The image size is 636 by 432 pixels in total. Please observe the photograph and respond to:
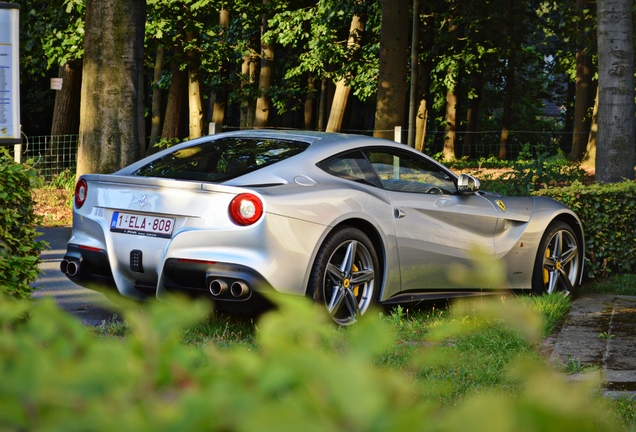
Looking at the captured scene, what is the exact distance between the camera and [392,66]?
18297 millimetres

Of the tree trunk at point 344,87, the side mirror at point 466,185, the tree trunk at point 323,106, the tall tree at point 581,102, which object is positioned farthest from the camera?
the tree trunk at point 323,106

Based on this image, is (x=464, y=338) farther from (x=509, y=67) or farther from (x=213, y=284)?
(x=509, y=67)

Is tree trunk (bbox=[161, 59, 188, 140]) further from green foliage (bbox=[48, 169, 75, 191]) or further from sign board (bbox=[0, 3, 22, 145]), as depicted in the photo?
sign board (bbox=[0, 3, 22, 145])

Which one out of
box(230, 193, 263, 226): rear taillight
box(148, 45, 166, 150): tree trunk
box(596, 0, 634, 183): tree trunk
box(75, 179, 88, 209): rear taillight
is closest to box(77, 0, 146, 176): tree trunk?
box(75, 179, 88, 209): rear taillight

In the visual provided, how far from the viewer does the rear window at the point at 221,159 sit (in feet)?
21.9

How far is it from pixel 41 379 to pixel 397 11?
17.7m

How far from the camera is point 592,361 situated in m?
5.84

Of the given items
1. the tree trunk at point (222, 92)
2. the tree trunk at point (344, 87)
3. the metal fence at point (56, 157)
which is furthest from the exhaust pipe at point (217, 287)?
the tree trunk at point (222, 92)

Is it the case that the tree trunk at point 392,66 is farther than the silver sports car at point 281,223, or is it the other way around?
the tree trunk at point 392,66

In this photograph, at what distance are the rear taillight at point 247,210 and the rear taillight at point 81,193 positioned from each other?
1.38 metres

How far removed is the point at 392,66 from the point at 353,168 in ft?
37.4

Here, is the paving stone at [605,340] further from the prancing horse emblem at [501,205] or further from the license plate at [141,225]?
the license plate at [141,225]

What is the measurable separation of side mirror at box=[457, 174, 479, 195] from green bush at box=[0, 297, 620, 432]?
6.68 meters

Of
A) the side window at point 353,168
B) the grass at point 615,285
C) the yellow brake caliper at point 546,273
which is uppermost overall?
the side window at point 353,168
